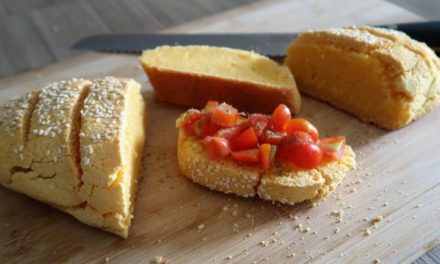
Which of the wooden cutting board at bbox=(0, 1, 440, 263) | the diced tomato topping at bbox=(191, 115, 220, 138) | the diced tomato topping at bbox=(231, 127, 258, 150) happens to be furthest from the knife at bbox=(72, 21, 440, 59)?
the diced tomato topping at bbox=(231, 127, 258, 150)

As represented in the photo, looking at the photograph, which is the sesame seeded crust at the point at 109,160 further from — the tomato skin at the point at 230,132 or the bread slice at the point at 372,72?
the bread slice at the point at 372,72

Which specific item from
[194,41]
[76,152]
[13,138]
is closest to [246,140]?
[76,152]

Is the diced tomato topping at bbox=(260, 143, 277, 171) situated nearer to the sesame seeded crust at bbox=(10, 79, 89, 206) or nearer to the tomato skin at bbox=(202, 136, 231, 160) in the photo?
the tomato skin at bbox=(202, 136, 231, 160)

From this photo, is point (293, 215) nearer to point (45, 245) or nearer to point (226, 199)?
point (226, 199)

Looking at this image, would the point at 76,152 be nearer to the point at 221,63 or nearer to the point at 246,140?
the point at 246,140

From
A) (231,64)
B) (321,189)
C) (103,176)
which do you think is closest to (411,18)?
(231,64)

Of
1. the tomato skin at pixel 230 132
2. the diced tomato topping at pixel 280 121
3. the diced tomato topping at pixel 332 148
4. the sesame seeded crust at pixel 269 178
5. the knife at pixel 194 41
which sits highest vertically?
the diced tomato topping at pixel 280 121

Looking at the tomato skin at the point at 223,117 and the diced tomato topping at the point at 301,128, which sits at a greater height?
the tomato skin at the point at 223,117

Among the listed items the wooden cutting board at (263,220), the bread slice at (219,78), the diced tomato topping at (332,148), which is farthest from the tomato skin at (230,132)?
the bread slice at (219,78)
